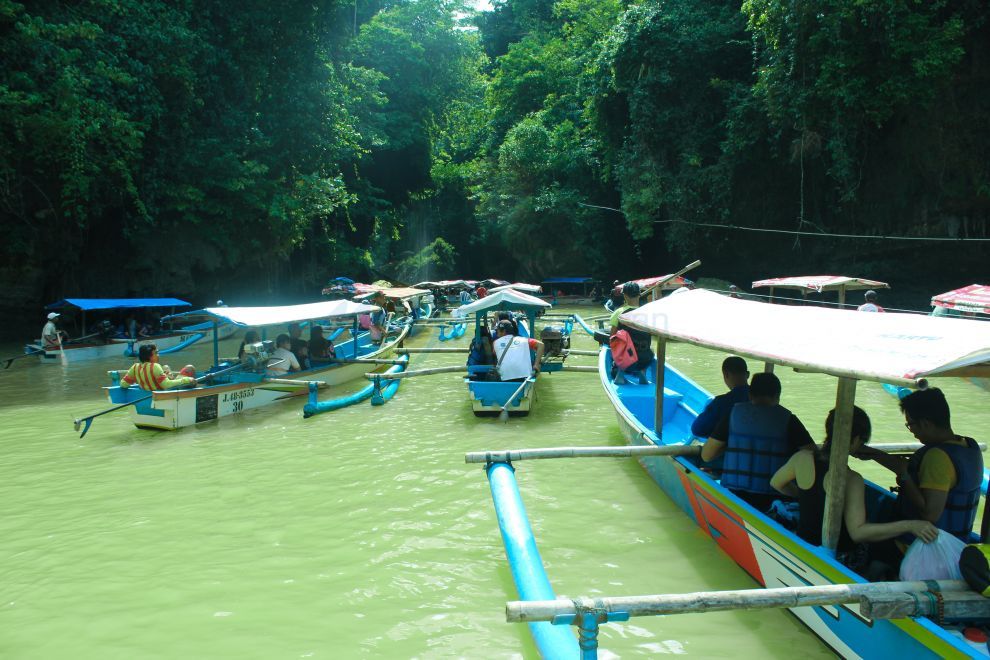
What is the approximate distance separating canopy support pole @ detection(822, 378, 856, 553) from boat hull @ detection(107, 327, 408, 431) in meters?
8.27

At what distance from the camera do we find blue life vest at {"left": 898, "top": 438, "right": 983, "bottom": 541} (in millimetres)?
3316

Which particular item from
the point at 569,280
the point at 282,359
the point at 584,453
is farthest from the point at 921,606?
the point at 569,280

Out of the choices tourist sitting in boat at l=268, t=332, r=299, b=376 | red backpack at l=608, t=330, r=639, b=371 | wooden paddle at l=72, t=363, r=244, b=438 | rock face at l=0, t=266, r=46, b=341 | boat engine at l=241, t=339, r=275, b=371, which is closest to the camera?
wooden paddle at l=72, t=363, r=244, b=438

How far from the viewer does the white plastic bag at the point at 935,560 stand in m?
3.11

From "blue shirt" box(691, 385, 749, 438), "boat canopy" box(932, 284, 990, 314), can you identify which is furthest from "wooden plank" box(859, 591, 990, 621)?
"boat canopy" box(932, 284, 990, 314)

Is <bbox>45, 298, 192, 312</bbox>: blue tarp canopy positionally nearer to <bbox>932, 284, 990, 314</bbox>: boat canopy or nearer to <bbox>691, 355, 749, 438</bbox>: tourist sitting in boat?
<bbox>691, 355, 749, 438</bbox>: tourist sitting in boat

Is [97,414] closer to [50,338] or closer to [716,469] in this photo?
[716,469]

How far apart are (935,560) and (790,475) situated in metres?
0.97

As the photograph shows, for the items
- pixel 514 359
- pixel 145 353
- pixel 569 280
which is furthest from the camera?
pixel 569 280

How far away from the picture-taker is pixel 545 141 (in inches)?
1487

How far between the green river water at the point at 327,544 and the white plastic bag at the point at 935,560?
0.89 m

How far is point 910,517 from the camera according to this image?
11.5 ft

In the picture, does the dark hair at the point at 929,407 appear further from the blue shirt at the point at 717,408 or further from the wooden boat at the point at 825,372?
the blue shirt at the point at 717,408

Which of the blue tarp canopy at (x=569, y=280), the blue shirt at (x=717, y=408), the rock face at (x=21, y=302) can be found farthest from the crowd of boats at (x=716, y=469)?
the blue tarp canopy at (x=569, y=280)
